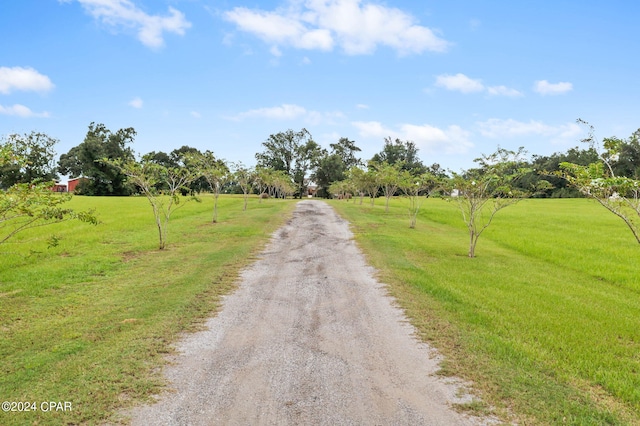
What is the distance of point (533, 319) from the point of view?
357 inches

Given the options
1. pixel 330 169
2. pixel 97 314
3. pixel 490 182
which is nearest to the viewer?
pixel 97 314

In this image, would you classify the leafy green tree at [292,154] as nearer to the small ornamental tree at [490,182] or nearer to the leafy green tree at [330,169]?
the leafy green tree at [330,169]

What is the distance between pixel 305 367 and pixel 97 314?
18.4ft

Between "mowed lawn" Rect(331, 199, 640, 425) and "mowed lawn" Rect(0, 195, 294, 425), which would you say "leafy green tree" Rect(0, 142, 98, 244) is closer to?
"mowed lawn" Rect(0, 195, 294, 425)

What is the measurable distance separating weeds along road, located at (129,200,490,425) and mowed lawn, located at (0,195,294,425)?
0.64 meters

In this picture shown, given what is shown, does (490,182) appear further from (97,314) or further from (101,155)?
(101,155)

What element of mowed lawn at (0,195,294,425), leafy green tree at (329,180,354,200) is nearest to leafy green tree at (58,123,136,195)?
leafy green tree at (329,180,354,200)

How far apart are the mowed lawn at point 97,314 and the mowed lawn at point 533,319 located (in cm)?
525

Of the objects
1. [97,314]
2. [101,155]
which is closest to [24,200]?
[97,314]

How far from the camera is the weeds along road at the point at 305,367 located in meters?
5.03

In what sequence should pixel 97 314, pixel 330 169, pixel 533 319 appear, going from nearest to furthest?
pixel 97 314 < pixel 533 319 < pixel 330 169

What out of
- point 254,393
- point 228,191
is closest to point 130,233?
point 254,393

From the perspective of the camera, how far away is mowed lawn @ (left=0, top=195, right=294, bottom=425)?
17.9 feet

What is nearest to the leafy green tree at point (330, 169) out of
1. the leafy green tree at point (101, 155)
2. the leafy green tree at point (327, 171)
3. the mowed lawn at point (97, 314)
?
the leafy green tree at point (327, 171)
